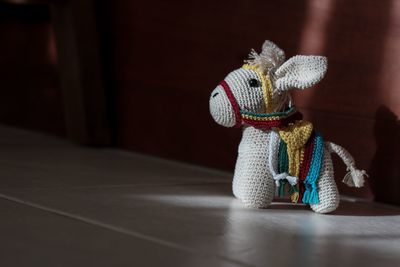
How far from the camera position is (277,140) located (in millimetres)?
1188

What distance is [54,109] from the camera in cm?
195

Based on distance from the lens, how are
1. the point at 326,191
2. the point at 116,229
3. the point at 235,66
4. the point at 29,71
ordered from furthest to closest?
the point at 29,71 < the point at 235,66 < the point at 326,191 < the point at 116,229

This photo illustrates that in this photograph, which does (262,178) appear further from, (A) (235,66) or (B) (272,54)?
(A) (235,66)

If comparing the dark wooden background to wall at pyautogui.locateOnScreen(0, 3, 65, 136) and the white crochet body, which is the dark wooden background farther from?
the white crochet body

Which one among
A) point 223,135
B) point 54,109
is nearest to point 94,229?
point 223,135

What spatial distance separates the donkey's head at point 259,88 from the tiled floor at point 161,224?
0.14 metres

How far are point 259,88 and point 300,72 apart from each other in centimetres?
6

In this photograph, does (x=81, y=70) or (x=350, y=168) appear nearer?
(x=350, y=168)

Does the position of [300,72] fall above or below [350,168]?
above

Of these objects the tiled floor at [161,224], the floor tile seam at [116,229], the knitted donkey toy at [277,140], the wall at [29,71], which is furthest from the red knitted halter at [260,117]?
the wall at [29,71]

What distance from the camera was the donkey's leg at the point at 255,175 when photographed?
119cm

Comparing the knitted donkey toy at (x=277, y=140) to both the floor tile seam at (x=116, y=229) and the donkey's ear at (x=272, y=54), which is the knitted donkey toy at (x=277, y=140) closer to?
the donkey's ear at (x=272, y=54)

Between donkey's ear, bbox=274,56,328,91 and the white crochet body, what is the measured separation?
7 centimetres

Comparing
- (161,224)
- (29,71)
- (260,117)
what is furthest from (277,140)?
(29,71)
